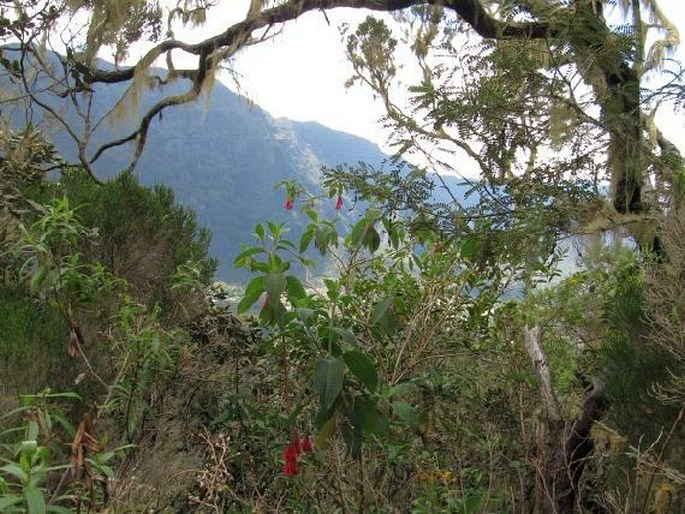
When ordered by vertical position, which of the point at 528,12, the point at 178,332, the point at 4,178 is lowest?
the point at 178,332

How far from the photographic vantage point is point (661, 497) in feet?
8.07

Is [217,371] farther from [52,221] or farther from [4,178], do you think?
[4,178]

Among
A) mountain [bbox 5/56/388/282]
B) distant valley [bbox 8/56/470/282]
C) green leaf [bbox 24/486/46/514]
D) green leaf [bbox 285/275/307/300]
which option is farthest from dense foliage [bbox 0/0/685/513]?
distant valley [bbox 8/56/470/282]

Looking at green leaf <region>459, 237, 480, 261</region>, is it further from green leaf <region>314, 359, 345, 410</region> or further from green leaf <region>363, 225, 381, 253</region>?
green leaf <region>314, 359, 345, 410</region>

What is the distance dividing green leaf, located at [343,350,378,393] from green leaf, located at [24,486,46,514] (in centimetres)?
85

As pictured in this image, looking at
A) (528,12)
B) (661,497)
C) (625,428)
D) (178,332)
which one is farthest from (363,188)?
(661,497)

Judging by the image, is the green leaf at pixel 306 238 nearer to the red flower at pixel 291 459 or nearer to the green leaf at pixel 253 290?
the green leaf at pixel 253 290

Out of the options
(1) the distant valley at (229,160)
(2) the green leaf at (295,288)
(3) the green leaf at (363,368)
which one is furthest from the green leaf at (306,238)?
(1) the distant valley at (229,160)

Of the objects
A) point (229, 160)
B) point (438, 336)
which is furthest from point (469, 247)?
point (229, 160)

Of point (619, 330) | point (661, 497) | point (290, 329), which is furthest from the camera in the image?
point (619, 330)

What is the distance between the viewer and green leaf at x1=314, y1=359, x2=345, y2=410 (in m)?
1.63

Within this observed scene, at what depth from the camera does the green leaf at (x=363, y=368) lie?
1.70m

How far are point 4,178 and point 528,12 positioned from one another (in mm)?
3519

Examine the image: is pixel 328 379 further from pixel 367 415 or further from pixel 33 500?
pixel 33 500
